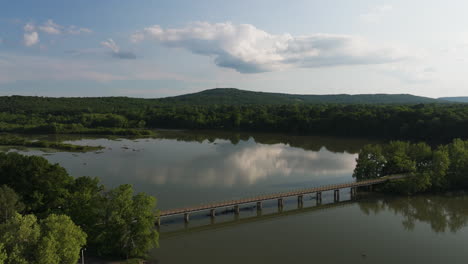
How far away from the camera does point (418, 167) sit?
4022 cm

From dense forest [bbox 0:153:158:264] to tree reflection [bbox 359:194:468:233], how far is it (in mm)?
22153

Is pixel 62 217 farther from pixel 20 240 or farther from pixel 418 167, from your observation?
pixel 418 167

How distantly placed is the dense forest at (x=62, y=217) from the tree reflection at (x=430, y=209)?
2215 cm

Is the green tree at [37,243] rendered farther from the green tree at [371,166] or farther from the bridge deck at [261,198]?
the green tree at [371,166]

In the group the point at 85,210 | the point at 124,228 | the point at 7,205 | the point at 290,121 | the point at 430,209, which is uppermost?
the point at 290,121

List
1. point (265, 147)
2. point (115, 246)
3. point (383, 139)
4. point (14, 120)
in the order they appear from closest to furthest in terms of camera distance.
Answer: point (115, 246) → point (265, 147) → point (383, 139) → point (14, 120)

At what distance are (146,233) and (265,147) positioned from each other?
55.3 meters

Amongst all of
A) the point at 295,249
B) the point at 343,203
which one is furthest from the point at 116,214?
the point at 343,203

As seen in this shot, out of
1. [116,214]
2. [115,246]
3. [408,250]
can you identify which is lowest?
[408,250]

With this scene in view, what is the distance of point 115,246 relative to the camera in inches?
849

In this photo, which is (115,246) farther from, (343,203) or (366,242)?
(343,203)

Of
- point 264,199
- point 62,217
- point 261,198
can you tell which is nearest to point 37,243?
point 62,217

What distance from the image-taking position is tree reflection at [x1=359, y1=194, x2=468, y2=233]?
30531 millimetres

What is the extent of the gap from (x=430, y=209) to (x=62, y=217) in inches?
1290
